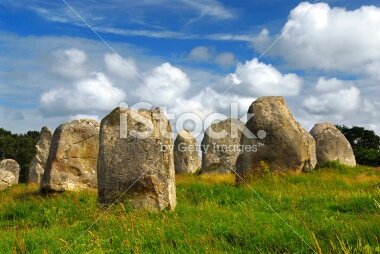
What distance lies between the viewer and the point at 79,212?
13711mm

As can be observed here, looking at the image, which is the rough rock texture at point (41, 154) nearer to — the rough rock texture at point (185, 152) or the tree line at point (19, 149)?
the rough rock texture at point (185, 152)

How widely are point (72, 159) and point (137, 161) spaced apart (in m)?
7.30

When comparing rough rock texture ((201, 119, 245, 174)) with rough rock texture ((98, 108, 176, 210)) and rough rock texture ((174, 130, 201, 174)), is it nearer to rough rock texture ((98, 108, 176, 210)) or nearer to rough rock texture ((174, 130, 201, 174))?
rough rock texture ((174, 130, 201, 174))

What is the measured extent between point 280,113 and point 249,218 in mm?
11795

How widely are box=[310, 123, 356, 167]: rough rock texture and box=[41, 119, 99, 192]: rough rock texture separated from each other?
555 inches

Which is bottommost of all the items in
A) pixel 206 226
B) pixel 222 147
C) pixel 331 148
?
pixel 206 226

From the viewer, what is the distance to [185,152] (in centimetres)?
3625

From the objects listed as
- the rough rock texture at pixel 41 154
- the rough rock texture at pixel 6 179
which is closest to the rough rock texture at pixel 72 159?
the rough rock texture at pixel 6 179

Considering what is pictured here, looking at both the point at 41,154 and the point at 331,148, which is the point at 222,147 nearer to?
the point at 331,148

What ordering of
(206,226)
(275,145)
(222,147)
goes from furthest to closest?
(222,147), (275,145), (206,226)

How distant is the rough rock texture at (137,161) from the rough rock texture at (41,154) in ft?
71.9

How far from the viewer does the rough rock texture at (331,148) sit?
95.2 feet

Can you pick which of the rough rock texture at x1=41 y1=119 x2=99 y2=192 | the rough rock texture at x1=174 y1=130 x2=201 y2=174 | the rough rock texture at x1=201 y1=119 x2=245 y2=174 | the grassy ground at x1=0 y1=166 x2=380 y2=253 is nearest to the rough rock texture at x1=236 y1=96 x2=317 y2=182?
the grassy ground at x1=0 y1=166 x2=380 y2=253

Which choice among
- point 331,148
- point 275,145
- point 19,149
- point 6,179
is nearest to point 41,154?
point 6,179
